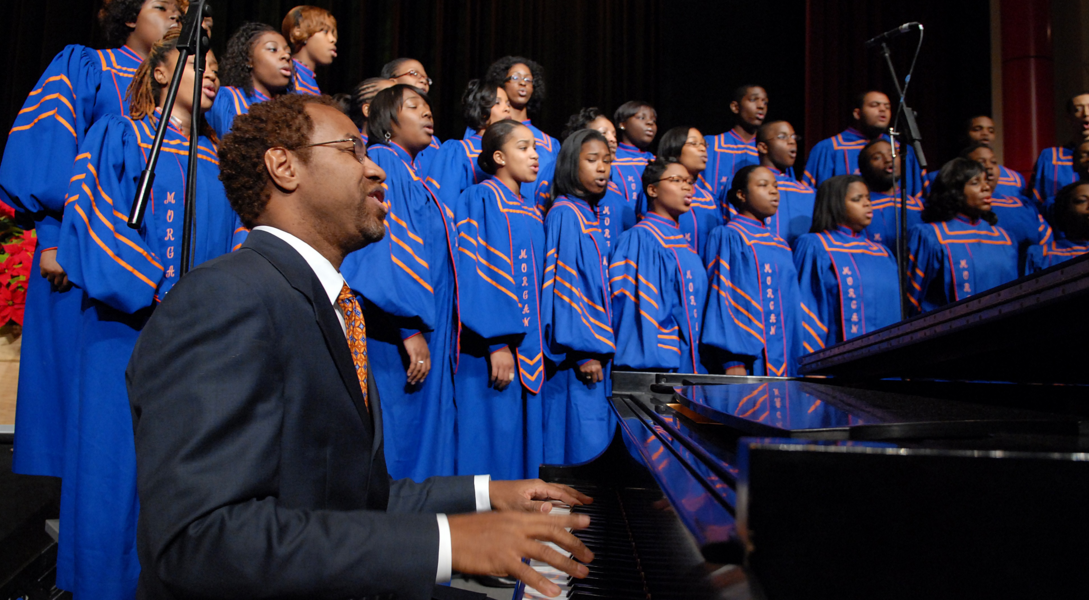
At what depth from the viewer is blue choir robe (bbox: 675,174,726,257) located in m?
4.65

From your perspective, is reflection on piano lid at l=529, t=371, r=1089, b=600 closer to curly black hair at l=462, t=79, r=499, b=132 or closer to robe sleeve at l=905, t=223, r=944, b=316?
curly black hair at l=462, t=79, r=499, b=132

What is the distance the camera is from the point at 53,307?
2689mm

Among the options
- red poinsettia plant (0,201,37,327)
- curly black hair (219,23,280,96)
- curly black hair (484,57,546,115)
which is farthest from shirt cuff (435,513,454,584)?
curly black hair (484,57,546,115)

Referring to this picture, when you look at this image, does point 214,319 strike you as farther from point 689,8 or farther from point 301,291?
point 689,8

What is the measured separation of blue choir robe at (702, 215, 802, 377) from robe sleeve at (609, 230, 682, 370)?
0.89 feet

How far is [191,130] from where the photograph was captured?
1.95 meters

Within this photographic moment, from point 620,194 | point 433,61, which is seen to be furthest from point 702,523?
point 433,61

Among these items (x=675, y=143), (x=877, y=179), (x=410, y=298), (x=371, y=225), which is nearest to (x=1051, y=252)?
(x=877, y=179)

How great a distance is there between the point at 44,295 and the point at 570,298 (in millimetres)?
2204

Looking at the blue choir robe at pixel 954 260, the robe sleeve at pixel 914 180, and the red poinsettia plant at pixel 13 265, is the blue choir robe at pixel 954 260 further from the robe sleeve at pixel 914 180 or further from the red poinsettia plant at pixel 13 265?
the red poinsettia plant at pixel 13 265

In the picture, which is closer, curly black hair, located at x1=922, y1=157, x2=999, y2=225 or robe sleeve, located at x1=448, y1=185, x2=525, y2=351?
robe sleeve, located at x1=448, y1=185, x2=525, y2=351

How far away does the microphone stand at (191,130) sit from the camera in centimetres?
186

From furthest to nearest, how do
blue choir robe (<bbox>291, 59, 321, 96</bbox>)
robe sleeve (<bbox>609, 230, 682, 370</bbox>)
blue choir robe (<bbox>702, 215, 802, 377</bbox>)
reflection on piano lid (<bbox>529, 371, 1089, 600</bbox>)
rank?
blue choir robe (<bbox>291, 59, 321, 96</bbox>) < blue choir robe (<bbox>702, 215, 802, 377</bbox>) < robe sleeve (<bbox>609, 230, 682, 370</bbox>) < reflection on piano lid (<bbox>529, 371, 1089, 600</bbox>)

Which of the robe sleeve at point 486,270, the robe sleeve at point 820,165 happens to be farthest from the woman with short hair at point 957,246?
the robe sleeve at point 486,270
